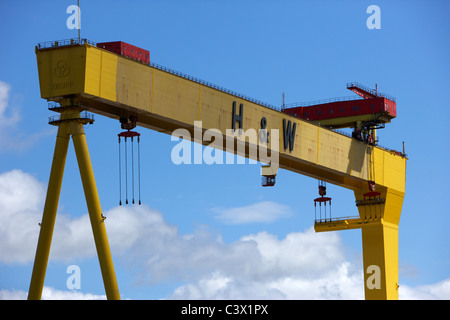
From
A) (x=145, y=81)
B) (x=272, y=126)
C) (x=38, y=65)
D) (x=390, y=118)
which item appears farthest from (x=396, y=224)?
(x=38, y=65)

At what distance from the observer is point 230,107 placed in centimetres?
4428

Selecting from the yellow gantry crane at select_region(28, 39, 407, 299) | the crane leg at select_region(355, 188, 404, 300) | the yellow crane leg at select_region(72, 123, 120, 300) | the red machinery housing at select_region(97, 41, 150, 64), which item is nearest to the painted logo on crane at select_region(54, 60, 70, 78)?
the yellow gantry crane at select_region(28, 39, 407, 299)

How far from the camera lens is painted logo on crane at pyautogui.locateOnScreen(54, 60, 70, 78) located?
123 ft

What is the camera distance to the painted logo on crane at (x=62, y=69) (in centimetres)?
3750

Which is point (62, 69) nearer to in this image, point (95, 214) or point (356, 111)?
point (95, 214)

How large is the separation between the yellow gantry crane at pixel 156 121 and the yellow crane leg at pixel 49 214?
40mm

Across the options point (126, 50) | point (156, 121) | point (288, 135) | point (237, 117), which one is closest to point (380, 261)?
point (288, 135)

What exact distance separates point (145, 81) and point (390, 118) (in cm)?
2196

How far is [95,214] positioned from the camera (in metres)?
37.5

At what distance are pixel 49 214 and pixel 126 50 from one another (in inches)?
306

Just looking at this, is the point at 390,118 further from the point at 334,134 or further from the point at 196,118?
the point at 196,118

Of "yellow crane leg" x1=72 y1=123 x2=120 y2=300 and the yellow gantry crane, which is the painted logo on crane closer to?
the yellow gantry crane
